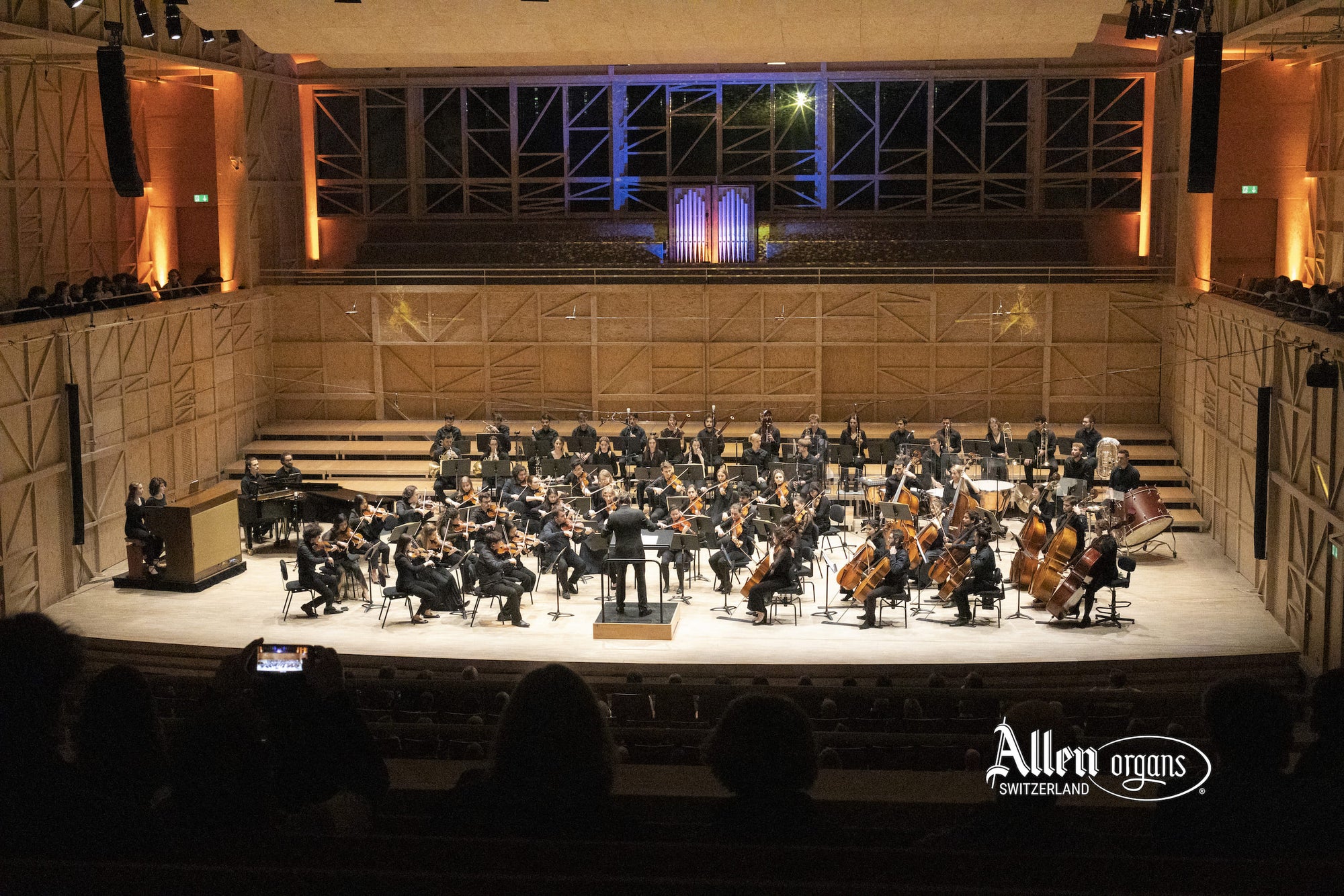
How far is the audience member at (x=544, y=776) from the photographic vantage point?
7.62 feet

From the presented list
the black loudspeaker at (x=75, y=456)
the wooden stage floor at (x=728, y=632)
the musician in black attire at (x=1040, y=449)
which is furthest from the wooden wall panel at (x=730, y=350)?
the black loudspeaker at (x=75, y=456)

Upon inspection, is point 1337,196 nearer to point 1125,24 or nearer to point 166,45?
point 1125,24

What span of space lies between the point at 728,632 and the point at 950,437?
233 inches

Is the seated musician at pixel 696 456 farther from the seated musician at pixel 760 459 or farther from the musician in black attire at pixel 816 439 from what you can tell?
the musician in black attire at pixel 816 439

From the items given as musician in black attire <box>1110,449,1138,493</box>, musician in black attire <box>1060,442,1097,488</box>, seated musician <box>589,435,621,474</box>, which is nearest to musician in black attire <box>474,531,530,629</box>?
seated musician <box>589,435,621,474</box>

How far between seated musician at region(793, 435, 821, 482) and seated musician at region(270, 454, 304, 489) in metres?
6.45

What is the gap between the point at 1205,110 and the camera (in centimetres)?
1338

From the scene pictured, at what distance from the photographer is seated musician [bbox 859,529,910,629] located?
42.3 feet

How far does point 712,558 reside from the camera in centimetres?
1402

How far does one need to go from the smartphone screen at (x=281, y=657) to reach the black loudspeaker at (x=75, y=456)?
10971mm

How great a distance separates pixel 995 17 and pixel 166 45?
436 inches

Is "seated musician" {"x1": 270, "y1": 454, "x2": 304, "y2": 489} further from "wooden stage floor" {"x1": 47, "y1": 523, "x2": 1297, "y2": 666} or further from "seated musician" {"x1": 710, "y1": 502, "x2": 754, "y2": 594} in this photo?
"seated musician" {"x1": 710, "y1": 502, "x2": 754, "y2": 594}

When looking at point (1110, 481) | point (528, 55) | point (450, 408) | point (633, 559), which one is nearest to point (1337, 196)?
point (1110, 481)

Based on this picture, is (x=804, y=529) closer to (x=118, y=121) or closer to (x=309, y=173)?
(x=118, y=121)
